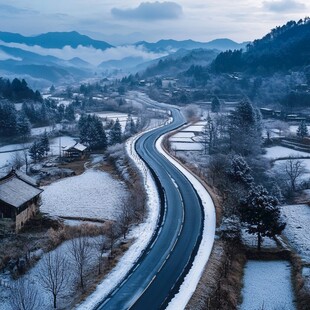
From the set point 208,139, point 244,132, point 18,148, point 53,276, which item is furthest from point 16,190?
point 208,139

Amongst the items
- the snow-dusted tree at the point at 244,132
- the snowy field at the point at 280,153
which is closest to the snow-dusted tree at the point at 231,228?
the snow-dusted tree at the point at 244,132

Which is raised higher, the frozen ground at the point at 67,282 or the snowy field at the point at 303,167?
the snowy field at the point at 303,167

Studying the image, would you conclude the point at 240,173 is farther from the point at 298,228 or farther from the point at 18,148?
the point at 18,148

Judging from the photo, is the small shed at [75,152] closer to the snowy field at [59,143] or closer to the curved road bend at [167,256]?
the snowy field at [59,143]

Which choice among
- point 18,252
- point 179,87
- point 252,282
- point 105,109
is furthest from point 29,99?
point 252,282

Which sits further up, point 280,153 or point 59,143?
point 280,153

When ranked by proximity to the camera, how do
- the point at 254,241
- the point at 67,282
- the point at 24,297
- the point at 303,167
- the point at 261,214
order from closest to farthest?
the point at 24,297 < the point at 67,282 < the point at 261,214 < the point at 254,241 < the point at 303,167

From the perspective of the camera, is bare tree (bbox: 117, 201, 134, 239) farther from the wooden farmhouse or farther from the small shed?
the small shed
